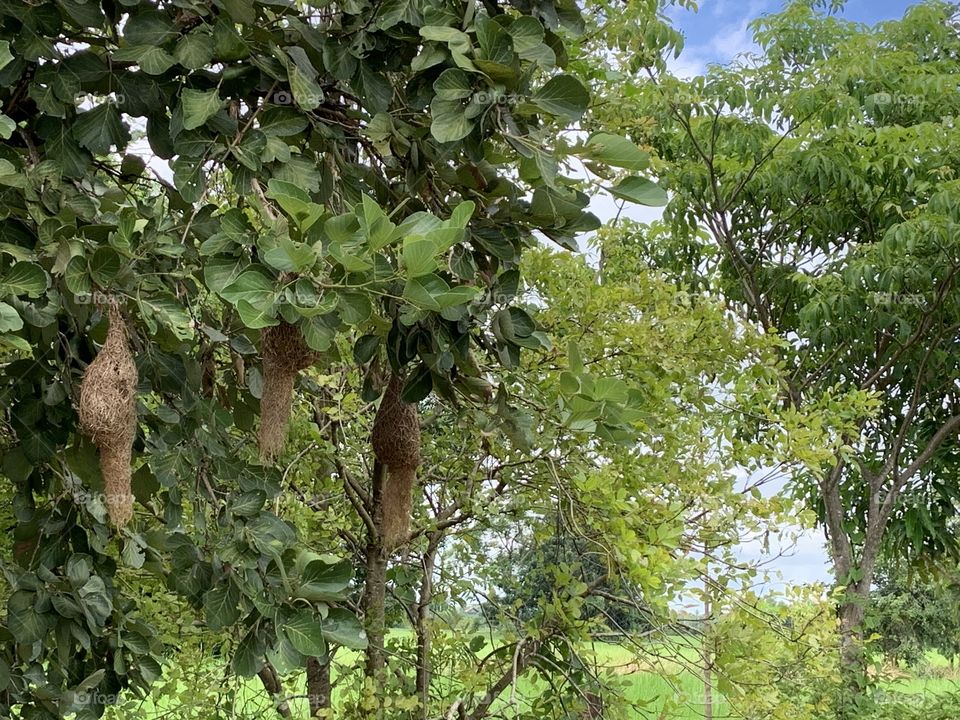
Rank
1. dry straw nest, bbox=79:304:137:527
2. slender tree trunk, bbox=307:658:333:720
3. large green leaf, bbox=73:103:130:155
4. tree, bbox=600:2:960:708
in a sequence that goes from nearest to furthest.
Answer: dry straw nest, bbox=79:304:137:527, large green leaf, bbox=73:103:130:155, slender tree trunk, bbox=307:658:333:720, tree, bbox=600:2:960:708

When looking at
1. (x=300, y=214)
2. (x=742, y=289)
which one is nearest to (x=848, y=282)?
(x=742, y=289)

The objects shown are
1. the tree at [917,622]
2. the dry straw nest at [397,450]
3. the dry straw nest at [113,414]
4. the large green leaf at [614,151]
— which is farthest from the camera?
the tree at [917,622]

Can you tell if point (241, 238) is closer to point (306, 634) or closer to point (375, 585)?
point (306, 634)

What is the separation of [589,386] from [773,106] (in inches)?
236

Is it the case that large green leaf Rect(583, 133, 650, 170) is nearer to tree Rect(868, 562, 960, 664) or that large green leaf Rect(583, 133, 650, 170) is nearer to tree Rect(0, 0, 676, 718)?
tree Rect(0, 0, 676, 718)

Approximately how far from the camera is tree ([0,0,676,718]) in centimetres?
153

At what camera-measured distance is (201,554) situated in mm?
2234

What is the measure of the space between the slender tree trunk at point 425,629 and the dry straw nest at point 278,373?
1.64m

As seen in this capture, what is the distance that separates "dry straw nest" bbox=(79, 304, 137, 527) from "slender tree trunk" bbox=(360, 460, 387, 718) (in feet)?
6.35

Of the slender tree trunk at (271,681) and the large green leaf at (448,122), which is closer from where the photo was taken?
the large green leaf at (448,122)

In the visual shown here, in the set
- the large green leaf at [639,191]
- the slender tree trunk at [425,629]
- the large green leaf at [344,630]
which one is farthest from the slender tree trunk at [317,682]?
the large green leaf at [639,191]

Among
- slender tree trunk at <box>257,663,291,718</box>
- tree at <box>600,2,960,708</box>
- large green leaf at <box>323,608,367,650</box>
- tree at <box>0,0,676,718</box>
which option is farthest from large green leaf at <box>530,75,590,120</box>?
tree at <box>600,2,960,708</box>

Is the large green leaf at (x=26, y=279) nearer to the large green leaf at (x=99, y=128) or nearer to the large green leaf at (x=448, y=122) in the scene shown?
the large green leaf at (x=99, y=128)

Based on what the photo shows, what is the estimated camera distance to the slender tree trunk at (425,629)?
12.1 ft
